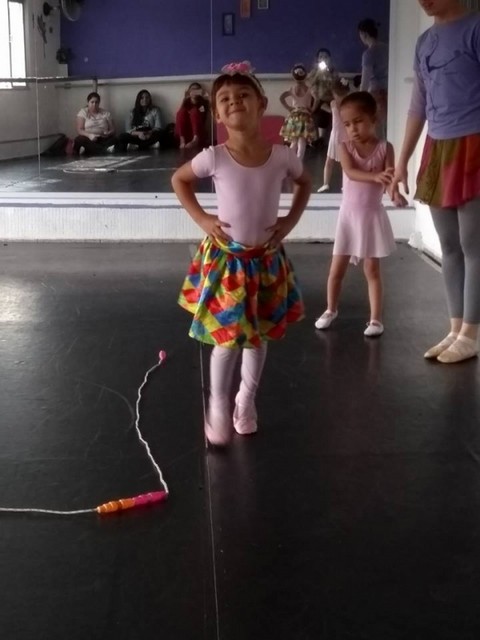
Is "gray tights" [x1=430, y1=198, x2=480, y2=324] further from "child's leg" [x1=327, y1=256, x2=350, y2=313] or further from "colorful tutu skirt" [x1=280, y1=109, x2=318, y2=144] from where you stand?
"colorful tutu skirt" [x1=280, y1=109, x2=318, y2=144]

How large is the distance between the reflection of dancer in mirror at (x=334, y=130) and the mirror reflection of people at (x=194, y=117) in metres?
0.92

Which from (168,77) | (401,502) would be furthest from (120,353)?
(168,77)

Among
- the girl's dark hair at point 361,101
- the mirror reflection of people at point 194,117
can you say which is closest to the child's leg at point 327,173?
the mirror reflection of people at point 194,117

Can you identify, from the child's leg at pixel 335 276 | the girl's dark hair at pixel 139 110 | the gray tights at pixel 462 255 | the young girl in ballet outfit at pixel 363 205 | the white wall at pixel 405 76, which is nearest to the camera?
the gray tights at pixel 462 255

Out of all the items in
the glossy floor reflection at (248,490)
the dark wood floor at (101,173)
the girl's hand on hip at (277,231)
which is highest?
the girl's hand on hip at (277,231)

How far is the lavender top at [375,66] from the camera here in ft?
19.8

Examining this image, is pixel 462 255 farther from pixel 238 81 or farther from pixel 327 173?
pixel 327 173

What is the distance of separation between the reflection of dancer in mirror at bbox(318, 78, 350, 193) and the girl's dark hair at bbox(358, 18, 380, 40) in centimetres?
37

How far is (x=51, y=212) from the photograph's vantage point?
6043mm

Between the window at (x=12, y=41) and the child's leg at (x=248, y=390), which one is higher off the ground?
the window at (x=12, y=41)

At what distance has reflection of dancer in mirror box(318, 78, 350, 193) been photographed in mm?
5805

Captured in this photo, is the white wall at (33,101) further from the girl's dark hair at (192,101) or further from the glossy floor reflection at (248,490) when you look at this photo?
the glossy floor reflection at (248,490)

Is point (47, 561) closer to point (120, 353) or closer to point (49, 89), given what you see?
point (120, 353)

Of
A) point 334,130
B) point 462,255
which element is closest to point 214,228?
point 462,255
